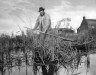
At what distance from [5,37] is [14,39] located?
1.22 meters

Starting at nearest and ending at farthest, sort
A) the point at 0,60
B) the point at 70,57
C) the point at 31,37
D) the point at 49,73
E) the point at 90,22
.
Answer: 1. the point at 70,57
2. the point at 31,37
3. the point at 49,73
4. the point at 0,60
5. the point at 90,22

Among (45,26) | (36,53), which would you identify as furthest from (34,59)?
(45,26)

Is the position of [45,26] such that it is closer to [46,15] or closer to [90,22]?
[46,15]

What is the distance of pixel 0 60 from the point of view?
1201 cm

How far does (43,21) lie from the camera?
7266 millimetres

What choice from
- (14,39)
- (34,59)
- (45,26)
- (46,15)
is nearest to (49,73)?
(34,59)

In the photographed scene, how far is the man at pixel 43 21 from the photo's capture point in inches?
277

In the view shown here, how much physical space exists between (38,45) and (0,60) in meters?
7.60

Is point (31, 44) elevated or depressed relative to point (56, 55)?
elevated

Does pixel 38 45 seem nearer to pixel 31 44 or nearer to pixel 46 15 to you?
pixel 31 44

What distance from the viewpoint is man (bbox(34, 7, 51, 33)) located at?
7.03 meters

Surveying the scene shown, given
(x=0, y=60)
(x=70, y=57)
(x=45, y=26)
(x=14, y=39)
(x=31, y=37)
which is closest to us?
(x=70, y=57)

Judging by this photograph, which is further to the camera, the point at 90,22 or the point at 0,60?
the point at 90,22

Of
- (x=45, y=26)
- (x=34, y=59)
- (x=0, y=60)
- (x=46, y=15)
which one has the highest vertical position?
(x=46, y=15)
